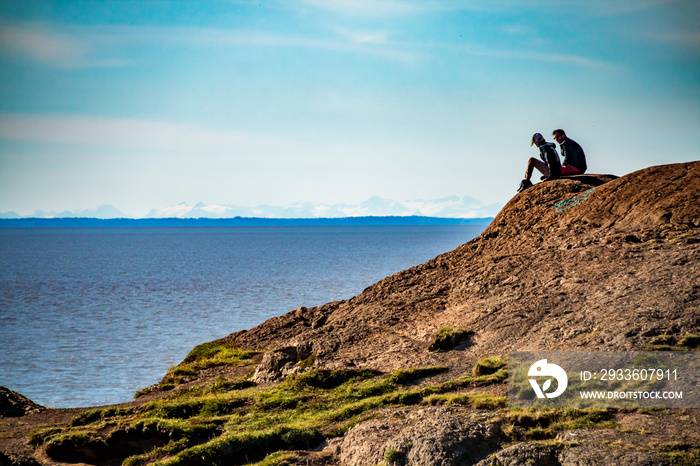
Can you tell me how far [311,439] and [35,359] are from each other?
20456 millimetres

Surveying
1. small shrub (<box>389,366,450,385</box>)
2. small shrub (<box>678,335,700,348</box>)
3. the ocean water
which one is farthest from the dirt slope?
the ocean water

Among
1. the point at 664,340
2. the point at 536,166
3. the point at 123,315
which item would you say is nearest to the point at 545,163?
the point at 536,166

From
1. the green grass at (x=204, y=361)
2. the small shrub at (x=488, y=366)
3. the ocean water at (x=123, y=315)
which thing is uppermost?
the small shrub at (x=488, y=366)

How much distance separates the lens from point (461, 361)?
42.3ft

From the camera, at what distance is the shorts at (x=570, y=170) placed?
19703mm

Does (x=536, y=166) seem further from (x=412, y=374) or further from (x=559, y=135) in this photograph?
(x=412, y=374)

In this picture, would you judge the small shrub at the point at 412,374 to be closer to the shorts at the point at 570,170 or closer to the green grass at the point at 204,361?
the green grass at the point at 204,361

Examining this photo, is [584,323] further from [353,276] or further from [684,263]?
[353,276]

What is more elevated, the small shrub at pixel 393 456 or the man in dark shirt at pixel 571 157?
the man in dark shirt at pixel 571 157

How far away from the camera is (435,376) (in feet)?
40.2

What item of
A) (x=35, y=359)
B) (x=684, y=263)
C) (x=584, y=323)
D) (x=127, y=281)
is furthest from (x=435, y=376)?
(x=127, y=281)

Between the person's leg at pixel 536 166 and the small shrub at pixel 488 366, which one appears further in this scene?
the person's leg at pixel 536 166

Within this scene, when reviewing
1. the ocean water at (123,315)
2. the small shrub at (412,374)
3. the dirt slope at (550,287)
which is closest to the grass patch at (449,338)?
the dirt slope at (550,287)

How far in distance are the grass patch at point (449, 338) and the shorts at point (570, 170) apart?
8.33 meters
